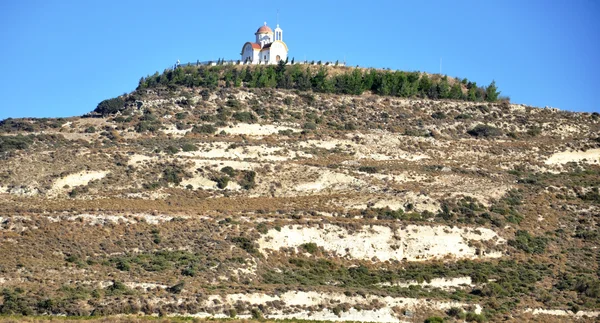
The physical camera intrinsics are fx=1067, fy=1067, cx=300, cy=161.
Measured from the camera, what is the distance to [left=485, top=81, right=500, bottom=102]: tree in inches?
4913

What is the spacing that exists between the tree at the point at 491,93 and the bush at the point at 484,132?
1325 cm

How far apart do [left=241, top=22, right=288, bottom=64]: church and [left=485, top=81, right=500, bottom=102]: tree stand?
24.3 m

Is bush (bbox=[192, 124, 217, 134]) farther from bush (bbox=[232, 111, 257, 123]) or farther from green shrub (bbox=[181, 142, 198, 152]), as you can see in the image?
green shrub (bbox=[181, 142, 198, 152])

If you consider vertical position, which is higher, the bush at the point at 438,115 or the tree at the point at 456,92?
the tree at the point at 456,92

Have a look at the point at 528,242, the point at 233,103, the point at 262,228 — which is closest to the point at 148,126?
the point at 233,103

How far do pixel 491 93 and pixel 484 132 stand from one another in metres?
15.9

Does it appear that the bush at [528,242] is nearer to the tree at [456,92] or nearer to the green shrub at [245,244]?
the green shrub at [245,244]

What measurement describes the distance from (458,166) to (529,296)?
2911cm

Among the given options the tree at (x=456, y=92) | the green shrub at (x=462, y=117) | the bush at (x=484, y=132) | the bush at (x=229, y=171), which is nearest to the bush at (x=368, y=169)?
the bush at (x=229, y=171)

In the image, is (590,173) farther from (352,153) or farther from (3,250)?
(3,250)

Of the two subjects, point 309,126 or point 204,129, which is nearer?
point 204,129

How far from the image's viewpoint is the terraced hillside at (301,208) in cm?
6425

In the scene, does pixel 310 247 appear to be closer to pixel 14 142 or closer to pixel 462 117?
pixel 14 142

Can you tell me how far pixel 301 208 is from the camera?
8225 cm
